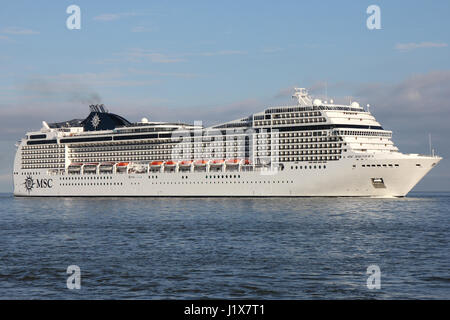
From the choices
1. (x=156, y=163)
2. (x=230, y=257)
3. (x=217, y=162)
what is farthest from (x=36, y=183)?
(x=230, y=257)

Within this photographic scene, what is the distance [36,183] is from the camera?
11419 centimetres

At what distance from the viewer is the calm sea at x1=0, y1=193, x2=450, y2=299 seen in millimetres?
21922

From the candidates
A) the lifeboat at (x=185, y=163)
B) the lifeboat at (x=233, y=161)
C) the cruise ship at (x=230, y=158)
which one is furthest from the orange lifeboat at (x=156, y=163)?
the lifeboat at (x=233, y=161)

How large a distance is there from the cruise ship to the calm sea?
26058 mm

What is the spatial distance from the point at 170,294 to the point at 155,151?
81933 millimetres

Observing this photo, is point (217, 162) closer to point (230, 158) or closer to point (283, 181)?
point (230, 158)

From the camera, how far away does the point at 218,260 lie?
2883 cm

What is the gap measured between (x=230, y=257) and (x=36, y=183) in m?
91.3

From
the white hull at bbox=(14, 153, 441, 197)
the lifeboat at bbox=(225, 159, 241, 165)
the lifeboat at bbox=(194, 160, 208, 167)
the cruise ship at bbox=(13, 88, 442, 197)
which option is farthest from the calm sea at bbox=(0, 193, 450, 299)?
the lifeboat at bbox=(194, 160, 208, 167)

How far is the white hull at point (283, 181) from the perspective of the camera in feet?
254

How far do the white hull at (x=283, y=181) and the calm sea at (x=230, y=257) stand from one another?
24388mm

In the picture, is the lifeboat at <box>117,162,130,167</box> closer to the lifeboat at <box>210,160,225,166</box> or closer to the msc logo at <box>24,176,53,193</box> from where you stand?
the msc logo at <box>24,176,53,193</box>
